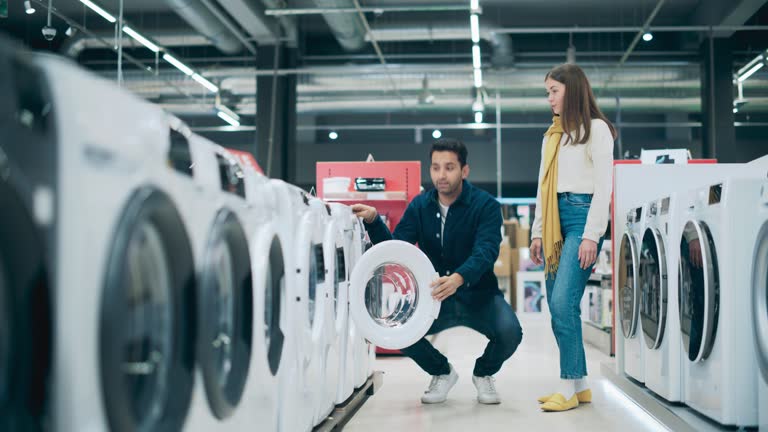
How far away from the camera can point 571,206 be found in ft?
11.6

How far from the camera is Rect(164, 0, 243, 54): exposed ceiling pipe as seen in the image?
8391 millimetres

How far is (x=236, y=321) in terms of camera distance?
185 centimetres

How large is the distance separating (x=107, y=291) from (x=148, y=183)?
24 cm

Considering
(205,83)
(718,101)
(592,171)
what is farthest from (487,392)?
(205,83)

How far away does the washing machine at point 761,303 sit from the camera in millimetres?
2537

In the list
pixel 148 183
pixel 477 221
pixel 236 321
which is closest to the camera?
pixel 148 183

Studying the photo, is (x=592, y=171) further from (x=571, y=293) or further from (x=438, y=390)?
(x=438, y=390)

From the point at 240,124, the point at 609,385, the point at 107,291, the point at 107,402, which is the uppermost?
the point at 240,124

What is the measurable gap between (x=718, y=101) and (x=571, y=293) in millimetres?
7558

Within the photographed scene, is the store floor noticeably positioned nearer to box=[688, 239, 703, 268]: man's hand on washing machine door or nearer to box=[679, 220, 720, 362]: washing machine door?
box=[679, 220, 720, 362]: washing machine door

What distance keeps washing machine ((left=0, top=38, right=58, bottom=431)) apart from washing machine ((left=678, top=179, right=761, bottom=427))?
2308mm

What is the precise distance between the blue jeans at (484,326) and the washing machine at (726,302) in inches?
33.5

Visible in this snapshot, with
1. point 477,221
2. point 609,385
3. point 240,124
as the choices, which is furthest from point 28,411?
point 240,124

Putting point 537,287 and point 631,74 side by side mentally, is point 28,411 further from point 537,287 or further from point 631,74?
point 631,74
